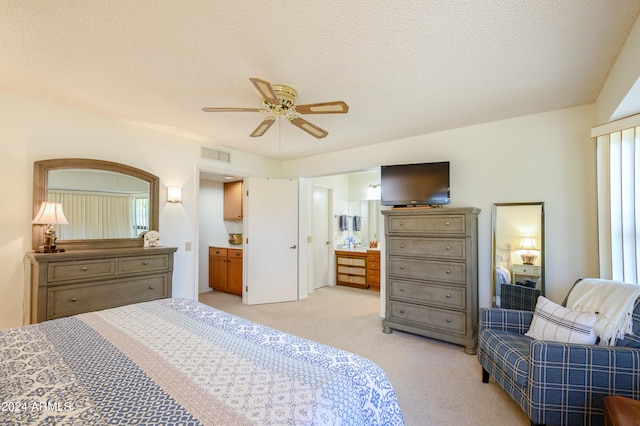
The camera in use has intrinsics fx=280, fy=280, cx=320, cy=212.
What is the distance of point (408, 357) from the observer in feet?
9.03

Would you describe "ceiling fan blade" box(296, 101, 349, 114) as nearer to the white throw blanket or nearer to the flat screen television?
the flat screen television

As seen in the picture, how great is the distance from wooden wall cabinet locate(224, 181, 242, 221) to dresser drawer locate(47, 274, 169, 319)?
2388 millimetres

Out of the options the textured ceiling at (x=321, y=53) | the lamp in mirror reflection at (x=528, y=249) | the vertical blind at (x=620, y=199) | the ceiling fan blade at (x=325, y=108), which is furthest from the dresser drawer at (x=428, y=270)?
the ceiling fan blade at (x=325, y=108)

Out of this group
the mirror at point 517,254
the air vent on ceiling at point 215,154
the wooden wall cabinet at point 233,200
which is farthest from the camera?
the wooden wall cabinet at point 233,200

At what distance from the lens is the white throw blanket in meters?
1.76

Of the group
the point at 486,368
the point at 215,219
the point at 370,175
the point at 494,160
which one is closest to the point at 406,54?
the point at 494,160

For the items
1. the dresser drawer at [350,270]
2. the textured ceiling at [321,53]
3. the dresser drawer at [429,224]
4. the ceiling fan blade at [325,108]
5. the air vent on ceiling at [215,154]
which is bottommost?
the dresser drawer at [350,270]

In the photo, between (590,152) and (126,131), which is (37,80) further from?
(590,152)

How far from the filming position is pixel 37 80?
7.55ft

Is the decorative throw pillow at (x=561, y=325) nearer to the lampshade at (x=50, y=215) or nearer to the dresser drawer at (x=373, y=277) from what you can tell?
the dresser drawer at (x=373, y=277)

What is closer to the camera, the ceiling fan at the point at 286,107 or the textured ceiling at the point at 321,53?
the textured ceiling at the point at 321,53

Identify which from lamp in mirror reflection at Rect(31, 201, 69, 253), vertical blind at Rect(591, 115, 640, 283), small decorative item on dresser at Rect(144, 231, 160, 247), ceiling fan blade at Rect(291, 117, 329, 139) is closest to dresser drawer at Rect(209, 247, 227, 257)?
small decorative item on dresser at Rect(144, 231, 160, 247)

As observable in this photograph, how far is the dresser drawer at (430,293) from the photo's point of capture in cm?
295

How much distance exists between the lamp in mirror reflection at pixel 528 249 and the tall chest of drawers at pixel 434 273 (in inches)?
17.0
